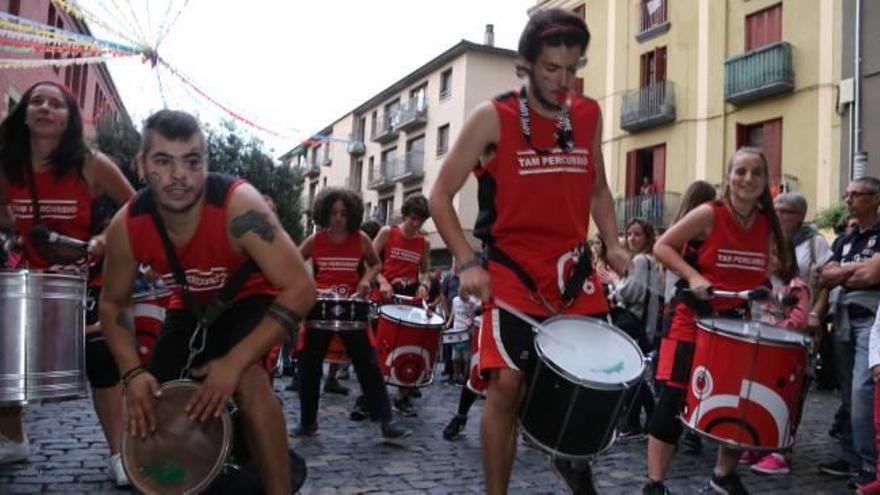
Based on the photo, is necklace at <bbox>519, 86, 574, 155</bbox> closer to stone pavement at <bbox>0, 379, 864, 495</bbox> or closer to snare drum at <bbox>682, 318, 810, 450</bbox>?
snare drum at <bbox>682, 318, 810, 450</bbox>

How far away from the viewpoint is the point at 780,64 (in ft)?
66.1

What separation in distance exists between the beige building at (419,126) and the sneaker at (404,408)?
22.7 m

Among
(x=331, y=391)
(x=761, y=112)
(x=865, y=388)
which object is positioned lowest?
(x=331, y=391)

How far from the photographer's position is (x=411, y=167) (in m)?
42.8

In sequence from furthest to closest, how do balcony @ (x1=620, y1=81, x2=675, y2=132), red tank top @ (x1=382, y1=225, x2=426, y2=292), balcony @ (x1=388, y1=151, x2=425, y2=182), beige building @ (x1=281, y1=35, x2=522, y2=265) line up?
balcony @ (x1=388, y1=151, x2=425, y2=182)
beige building @ (x1=281, y1=35, x2=522, y2=265)
balcony @ (x1=620, y1=81, x2=675, y2=132)
red tank top @ (x1=382, y1=225, x2=426, y2=292)

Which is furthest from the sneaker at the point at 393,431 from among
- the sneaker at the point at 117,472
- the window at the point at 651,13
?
the window at the point at 651,13

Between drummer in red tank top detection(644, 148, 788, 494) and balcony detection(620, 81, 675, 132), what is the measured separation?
19882 mm

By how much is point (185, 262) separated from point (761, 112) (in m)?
20.8

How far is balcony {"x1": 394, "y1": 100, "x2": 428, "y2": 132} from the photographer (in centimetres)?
4116

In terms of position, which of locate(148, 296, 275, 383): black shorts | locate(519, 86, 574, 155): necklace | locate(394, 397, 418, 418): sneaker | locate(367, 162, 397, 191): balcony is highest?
locate(367, 162, 397, 191): balcony

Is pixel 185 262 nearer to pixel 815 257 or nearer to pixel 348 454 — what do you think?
pixel 348 454

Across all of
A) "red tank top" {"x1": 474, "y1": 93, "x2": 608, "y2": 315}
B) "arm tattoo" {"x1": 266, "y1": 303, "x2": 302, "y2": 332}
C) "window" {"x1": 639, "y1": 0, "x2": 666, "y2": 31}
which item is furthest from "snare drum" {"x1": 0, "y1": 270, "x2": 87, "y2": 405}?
"window" {"x1": 639, "y1": 0, "x2": 666, "y2": 31}

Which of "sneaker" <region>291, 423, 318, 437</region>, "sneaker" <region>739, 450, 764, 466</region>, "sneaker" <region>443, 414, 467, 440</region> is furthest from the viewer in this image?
"sneaker" <region>443, 414, 467, 440</region>

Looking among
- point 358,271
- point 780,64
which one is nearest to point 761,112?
point 780,64
